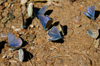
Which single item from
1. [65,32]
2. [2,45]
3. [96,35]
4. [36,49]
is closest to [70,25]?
[65,32]

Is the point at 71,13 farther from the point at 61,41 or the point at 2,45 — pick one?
the point at 2,45

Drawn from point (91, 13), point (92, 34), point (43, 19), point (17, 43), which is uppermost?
point (91, 13)

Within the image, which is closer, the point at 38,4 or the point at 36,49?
the point at 36,49

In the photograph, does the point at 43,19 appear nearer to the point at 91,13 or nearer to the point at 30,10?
the point at 30,10

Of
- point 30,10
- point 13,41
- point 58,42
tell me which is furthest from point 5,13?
point 58,42

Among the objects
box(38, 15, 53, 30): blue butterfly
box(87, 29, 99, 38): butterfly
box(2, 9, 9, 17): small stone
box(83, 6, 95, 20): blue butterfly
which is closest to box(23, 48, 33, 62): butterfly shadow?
box(38, 15, 53, 30): blue butterfly

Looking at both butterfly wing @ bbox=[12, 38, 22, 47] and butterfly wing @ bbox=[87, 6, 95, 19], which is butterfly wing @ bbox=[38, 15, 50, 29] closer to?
butterfly wing @ bbox=[12, 38, 22, 47]

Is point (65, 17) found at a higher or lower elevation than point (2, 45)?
higher

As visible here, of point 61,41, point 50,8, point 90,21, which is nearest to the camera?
point 61,41

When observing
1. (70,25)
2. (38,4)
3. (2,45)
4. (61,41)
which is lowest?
(2,45)
